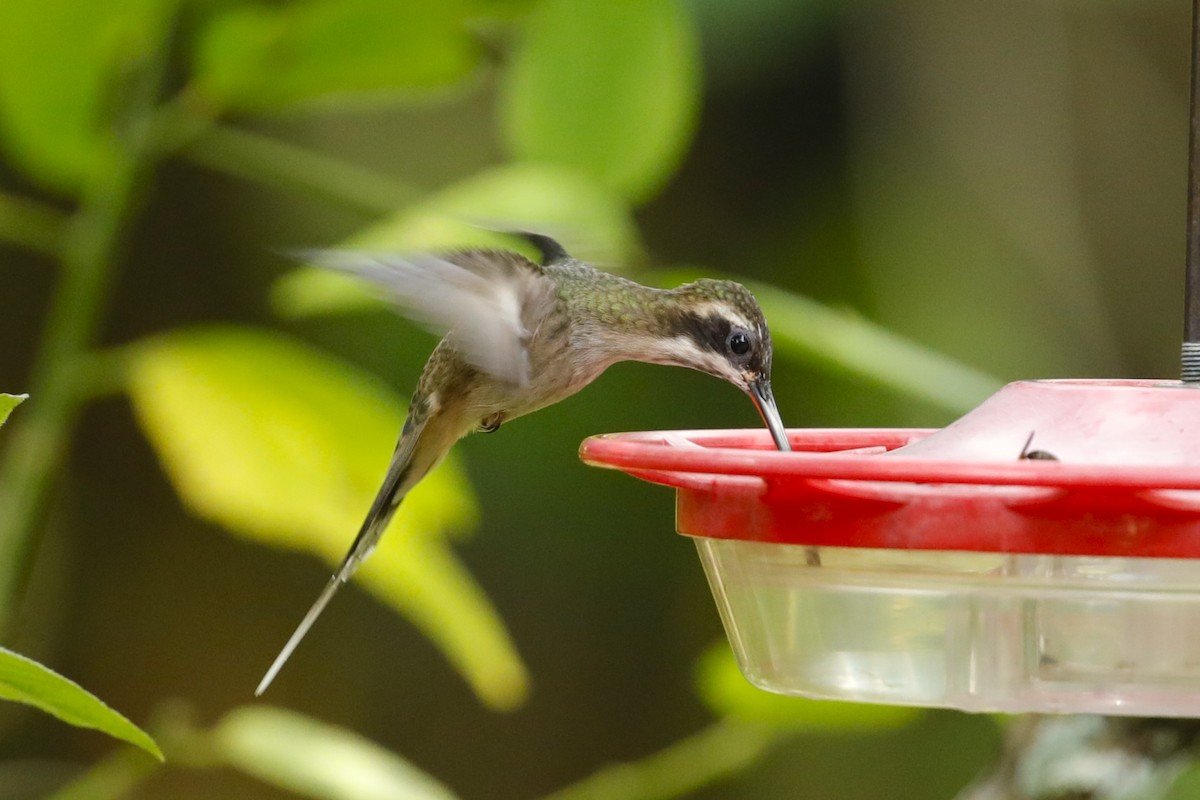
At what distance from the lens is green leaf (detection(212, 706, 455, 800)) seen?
197 centimetres

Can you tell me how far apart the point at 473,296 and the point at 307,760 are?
0.73m

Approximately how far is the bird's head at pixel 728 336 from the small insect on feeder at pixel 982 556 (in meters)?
0.55

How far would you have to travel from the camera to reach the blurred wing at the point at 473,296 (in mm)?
1571

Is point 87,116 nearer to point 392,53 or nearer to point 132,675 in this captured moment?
Result: point 392,53

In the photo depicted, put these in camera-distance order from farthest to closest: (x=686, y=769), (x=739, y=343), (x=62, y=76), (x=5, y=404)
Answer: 1. (x=686, y=769)
2. (x=62, y=76)
3. (x=739, y=343)
4. (x=5, y=404)

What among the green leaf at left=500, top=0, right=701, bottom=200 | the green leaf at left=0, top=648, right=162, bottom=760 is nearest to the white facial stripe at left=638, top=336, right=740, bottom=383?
the green leaf at left=500, top=0, right=701, bottom=200

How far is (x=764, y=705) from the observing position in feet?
7.10

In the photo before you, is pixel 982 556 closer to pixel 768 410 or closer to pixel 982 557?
pixel 982 557

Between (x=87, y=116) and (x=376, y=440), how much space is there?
0.61 meters

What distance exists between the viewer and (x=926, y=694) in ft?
3.76

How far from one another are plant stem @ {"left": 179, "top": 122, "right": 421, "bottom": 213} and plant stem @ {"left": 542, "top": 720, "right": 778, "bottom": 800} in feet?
3.16

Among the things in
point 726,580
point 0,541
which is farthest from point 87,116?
point 726,580

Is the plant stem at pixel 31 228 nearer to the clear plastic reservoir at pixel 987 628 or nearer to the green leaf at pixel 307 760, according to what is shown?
the green leaf at pixel 307 760

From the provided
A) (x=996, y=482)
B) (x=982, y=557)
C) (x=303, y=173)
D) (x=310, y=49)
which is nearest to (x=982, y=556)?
(x=982, y=557)
